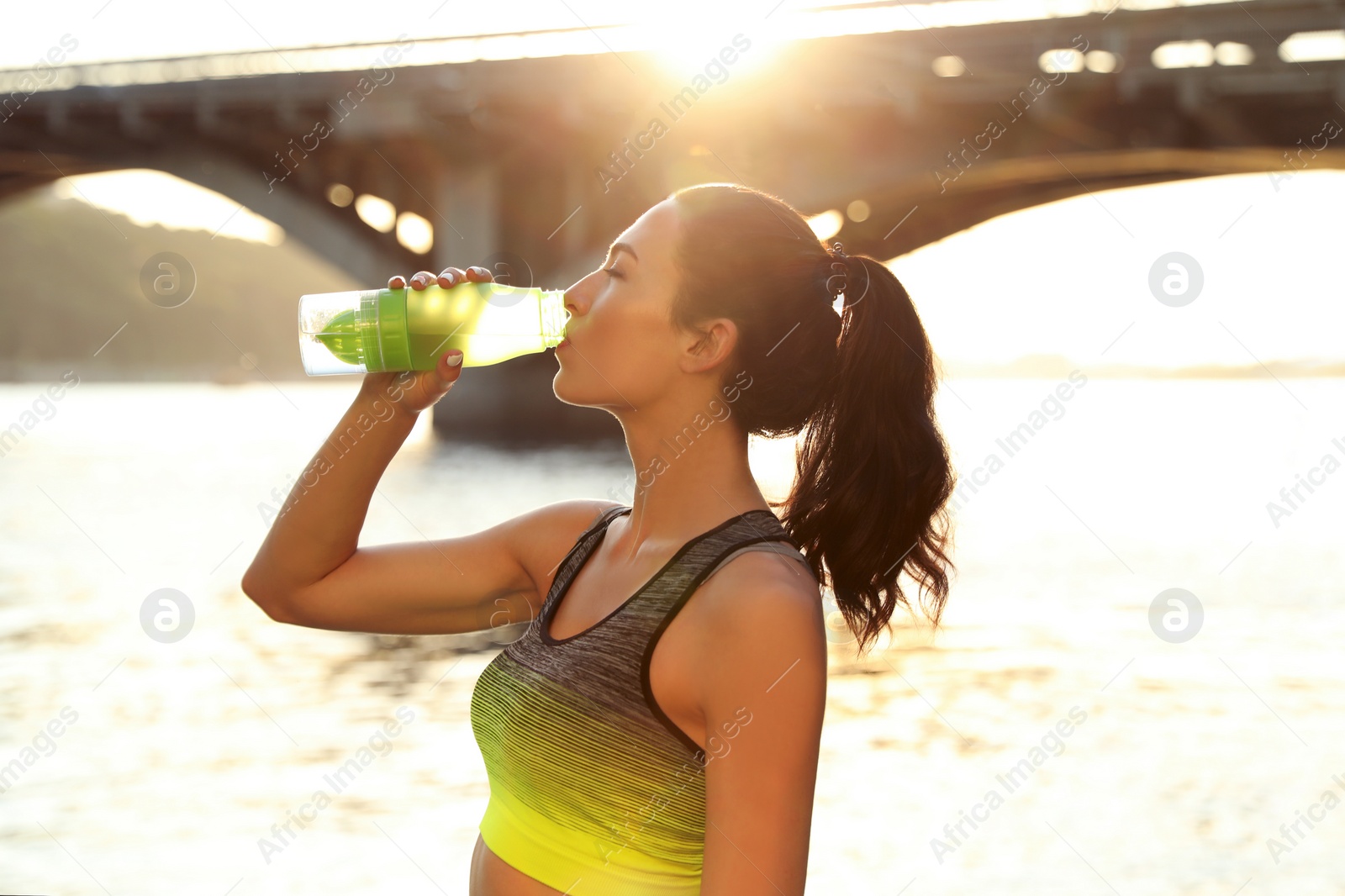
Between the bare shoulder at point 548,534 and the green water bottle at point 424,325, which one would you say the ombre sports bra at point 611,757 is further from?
the green water bottle at point 424,325

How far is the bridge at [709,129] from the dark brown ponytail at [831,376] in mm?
18708

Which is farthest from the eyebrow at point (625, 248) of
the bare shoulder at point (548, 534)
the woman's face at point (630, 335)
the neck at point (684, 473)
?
the bare shoulder at point (548, 534)

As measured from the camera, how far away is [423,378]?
2.27 m

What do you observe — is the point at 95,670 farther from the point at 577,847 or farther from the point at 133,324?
the point at 133,324

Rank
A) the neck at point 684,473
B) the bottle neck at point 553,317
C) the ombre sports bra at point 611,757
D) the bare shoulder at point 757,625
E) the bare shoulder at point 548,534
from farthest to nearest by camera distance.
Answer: the bare shoulder at point 548,534
the bottle neck at point 553,317
the neck at point 684,473
the ombre sports bra at point 611,757
the bare shoulder at point 757,625

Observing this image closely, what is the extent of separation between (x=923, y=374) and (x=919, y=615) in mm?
9180

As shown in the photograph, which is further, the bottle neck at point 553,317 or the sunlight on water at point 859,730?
the sunlight on water at point 859,730

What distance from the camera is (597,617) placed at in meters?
1.90

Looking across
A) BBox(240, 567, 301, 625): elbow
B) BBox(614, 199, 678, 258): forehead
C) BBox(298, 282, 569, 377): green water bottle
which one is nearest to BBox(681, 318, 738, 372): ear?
BBox(614, 199, 678, 258): forehead

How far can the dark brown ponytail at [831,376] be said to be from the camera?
2031 mm

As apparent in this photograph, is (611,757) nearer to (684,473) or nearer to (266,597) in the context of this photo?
(684,473)

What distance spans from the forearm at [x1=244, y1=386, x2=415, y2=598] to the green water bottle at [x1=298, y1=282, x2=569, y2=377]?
0.11 m

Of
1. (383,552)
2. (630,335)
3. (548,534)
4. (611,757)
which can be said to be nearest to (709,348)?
(630,335)

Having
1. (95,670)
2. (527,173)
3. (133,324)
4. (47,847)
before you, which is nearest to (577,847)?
(47,847)
